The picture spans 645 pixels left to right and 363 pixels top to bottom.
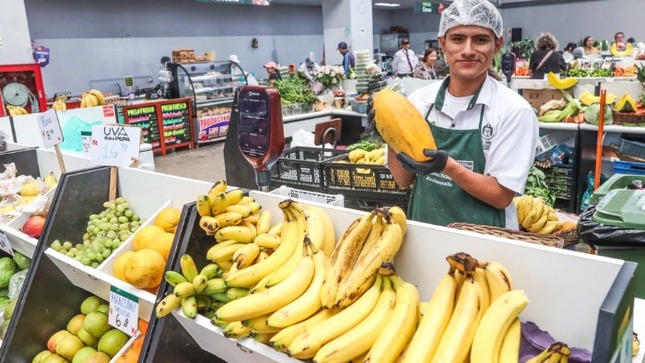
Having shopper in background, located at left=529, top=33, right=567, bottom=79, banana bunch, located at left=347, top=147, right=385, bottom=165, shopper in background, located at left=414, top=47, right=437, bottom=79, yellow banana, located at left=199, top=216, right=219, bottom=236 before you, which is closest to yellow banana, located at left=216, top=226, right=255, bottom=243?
yellow banana, located at left=199, top=216, right=219, bottom=236

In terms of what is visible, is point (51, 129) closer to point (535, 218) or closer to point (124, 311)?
point (124, 311)

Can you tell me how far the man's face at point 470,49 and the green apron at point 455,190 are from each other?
131mm

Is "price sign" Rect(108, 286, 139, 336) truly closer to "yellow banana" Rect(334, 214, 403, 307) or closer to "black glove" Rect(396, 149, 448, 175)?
"yellow banana" Rect(334, 214, 403, 307)

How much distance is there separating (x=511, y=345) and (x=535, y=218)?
7.79 feet

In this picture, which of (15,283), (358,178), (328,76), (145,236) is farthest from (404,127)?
(328,76)

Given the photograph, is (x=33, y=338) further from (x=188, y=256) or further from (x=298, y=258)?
(x=298, y=258)

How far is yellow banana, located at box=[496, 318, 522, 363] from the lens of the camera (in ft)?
3.28

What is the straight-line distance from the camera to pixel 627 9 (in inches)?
808

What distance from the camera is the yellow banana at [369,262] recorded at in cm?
122

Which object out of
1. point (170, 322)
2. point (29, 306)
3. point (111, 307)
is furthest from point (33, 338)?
point (170, 322)

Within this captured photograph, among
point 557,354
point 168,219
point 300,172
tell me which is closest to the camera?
point 557,354

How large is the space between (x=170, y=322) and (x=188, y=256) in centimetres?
21

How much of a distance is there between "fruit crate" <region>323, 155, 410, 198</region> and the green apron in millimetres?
1150

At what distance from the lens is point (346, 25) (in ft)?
45.3
